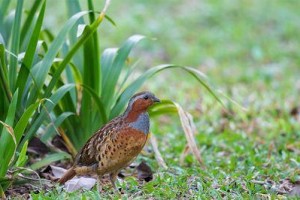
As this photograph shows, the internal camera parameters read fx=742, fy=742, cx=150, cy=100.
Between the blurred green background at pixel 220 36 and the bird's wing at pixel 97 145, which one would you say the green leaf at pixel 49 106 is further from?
the blurred green background at pixel 220 36

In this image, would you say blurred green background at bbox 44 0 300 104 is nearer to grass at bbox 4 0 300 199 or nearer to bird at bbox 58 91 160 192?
grass at bbox 4 0 300 199

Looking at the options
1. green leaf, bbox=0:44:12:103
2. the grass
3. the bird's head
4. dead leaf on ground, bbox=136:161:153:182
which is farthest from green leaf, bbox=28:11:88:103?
dead leaf on ground, bbox=136:161:153:182

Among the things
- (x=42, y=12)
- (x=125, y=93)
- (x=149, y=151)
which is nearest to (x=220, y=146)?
(x=149, y=151)

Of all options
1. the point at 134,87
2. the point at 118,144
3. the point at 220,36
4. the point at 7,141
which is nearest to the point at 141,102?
the point at 118,144

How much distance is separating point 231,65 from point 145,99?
5815 millimetres

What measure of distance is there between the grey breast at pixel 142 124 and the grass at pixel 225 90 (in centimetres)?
42

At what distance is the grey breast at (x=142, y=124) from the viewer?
17.1 feet

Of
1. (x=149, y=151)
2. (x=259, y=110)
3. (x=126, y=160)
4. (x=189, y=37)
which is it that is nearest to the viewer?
(x=126, y=160)

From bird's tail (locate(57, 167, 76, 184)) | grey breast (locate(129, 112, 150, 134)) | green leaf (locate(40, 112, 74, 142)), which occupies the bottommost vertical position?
bird's tail (locate(57, 167, 76, 184))

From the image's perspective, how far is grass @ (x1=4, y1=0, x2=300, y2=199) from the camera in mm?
5547

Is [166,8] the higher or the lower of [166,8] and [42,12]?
the lower

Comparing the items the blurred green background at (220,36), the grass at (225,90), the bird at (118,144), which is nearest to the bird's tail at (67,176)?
the bird at (118,144)

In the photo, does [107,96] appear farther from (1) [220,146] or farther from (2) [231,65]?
(2) [231,65]

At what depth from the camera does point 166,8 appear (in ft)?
43.9
